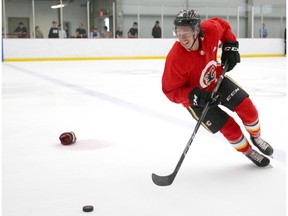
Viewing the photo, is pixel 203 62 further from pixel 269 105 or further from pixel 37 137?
pixel 269 105

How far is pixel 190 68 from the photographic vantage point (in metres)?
2.06

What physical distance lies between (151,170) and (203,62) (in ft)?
1.98

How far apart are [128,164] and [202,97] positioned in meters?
0.62

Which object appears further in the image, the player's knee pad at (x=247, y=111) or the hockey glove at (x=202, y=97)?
the player's knee pad at (x=247, y=111)

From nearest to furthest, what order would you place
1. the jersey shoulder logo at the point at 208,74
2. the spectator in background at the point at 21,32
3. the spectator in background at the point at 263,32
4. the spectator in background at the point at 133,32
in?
the jersey shoulder logo at the point at 208,74
the spectator in background at the point at 21,32
the spectator in background at the point at 133,32
the spectator in background at the point at 263,32

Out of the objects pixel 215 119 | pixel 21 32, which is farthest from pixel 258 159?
pixel 21 32

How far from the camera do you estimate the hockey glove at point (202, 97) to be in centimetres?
198

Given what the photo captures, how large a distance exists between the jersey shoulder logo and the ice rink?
44 cm

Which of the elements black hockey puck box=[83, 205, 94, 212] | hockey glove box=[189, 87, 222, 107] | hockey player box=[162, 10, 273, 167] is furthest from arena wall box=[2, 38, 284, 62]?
black hockey puck box=[83, 205, 94, 212]

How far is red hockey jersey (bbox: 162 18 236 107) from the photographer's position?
6.69ft

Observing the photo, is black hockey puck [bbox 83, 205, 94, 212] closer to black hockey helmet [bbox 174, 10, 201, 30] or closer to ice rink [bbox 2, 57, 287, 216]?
ice rink [bbox 2, 57, 287, 216]

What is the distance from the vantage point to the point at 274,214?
1654 mm

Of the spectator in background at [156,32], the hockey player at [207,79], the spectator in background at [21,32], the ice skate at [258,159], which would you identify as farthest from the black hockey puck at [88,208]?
the spectator in background at [156,32]

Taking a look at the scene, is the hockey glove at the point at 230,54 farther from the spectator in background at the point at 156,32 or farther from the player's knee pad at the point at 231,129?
the spectator in background at the point at 156,32
